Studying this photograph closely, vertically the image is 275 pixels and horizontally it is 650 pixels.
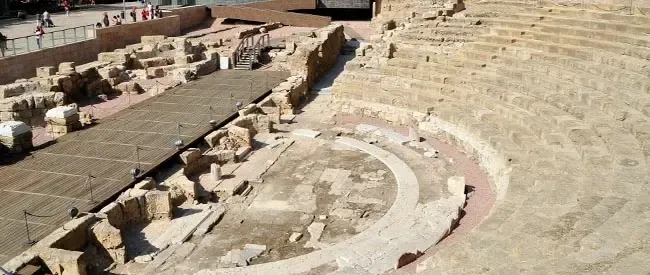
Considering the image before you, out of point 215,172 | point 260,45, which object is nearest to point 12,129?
point 215,172

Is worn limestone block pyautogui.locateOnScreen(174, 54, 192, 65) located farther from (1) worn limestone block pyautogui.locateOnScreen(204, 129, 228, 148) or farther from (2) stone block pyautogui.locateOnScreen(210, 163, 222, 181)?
(2) stone block pyautogui.locateOnScreen(210, 163, 222, 181)

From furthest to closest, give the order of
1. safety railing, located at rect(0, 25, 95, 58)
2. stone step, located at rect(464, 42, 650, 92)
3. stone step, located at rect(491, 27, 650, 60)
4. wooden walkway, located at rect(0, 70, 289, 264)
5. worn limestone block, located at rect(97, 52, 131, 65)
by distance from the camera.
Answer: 1. worn limestone block, located at rect(97, 52, 131, 65)
2. safety railing, located at rect(0, 25, 95, 58)
3. stone step, located at rect(491, 27, 650, 60)
4. stone step, located at rect(464, 42, 650, 92)
5. wooden walkway, located at rect(0, 70, 289, 264)

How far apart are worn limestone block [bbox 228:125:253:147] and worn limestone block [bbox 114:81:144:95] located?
7.80 metres

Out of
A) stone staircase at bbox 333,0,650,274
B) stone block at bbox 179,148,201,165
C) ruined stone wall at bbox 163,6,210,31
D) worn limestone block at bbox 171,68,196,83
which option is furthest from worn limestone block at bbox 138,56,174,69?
stone block at bbox 179,148,201,165

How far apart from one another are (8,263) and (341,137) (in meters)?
9.54

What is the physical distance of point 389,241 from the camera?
10.2 metres

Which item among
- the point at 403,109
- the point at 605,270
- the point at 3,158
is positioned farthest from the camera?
the point at 403,109

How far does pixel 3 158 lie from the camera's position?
13.7 metres

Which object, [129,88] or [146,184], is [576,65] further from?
[129,88]

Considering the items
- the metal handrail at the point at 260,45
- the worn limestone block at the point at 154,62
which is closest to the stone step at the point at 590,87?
the metal handrail at the point at 260,45

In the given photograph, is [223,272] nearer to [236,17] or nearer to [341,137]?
[341,137]

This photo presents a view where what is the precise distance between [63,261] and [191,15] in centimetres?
2769

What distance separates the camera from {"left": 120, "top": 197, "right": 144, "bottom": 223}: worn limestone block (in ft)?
36.8

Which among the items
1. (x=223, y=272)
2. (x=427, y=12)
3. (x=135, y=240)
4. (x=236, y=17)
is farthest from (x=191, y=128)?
(x=236, y=17)
